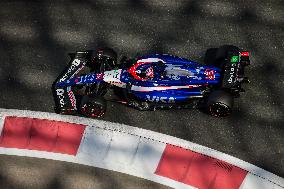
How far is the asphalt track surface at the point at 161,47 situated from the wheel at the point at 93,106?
0.47 meters

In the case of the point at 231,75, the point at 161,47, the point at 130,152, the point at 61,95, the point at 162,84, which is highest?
the point at 231,75

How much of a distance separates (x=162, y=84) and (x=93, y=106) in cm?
174

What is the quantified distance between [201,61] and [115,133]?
3.11 metres

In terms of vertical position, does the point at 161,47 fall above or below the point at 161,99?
above

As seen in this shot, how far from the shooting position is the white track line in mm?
10573

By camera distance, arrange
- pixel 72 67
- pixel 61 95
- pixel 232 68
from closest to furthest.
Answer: pixel 232 68 → pixel 61 95 → pixel 72 67

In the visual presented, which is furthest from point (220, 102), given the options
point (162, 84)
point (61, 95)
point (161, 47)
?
point (61, 95)

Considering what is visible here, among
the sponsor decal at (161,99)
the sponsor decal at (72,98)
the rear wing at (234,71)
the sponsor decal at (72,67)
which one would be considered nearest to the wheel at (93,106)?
the sponsor decal at (72,98)

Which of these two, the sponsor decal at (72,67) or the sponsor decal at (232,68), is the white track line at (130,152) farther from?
the sponsor decal at (232,68)

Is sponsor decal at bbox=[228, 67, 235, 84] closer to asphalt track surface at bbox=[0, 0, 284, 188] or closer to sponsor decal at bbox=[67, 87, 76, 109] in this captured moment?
asphalt track surface at bbox=[0, 0, 284, 188]

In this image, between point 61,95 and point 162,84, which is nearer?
point 162,84

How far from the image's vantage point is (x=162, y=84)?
35.7ft

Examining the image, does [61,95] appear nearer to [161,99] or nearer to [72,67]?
[72,67]

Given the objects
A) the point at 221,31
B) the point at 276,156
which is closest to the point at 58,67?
the point at 221,31
